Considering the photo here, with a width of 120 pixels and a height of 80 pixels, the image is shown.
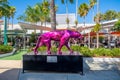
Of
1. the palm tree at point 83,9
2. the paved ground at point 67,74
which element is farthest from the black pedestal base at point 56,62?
the palm tree at point 83,9

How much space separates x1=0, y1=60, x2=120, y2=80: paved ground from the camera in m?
8.51

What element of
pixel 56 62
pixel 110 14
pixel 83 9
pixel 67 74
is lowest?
pixel 67 74

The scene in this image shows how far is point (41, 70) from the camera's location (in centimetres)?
889

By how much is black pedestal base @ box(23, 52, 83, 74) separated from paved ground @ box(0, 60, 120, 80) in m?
0.18

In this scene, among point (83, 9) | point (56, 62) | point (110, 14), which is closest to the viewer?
point (56, 62)

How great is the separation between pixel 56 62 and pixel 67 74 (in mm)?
575

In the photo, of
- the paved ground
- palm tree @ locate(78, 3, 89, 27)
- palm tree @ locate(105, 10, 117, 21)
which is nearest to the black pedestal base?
the paved ground

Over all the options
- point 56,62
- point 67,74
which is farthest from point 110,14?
point 56,62

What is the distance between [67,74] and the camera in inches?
347

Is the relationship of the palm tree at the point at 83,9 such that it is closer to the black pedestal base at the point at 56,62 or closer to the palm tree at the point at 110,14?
the palm tree at the point at 110,14

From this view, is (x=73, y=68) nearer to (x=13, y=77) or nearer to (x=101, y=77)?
(x=101, y=77)

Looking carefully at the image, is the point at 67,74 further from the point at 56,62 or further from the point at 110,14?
the point at 110,14

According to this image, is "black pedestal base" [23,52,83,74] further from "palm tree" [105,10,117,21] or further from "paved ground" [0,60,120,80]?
"palm tree" [105,10,117,21]

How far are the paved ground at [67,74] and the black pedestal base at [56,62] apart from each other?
0.58 ft
